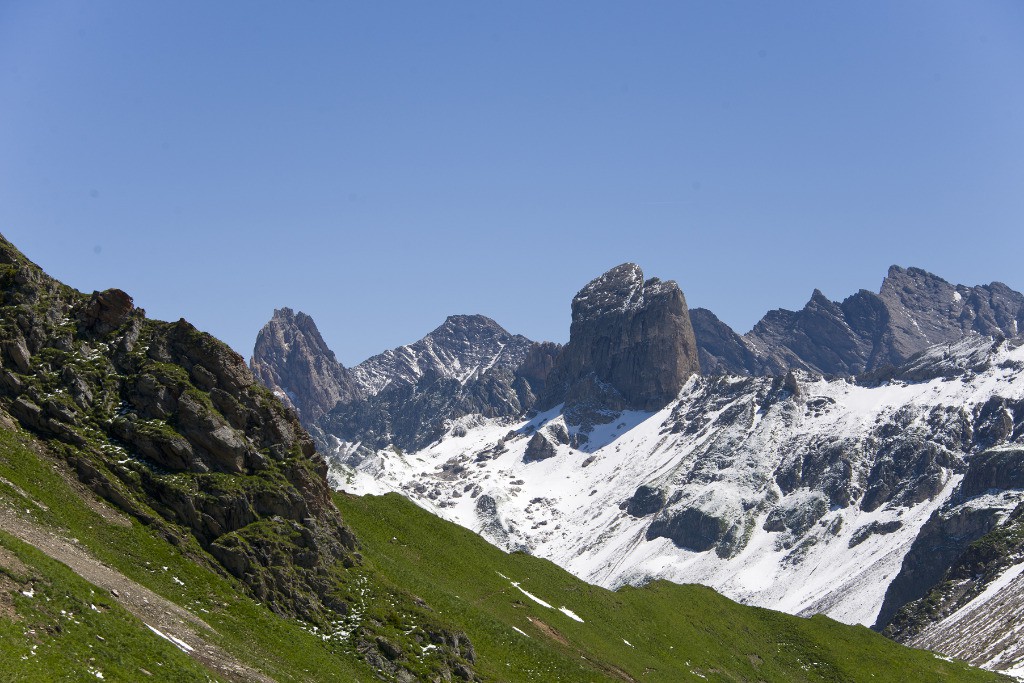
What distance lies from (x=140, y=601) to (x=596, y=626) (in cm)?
5147

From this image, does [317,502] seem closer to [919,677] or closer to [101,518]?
[101,518]

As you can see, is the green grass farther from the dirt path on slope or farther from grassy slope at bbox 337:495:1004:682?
grassy slope at bbox 337:495:1004:682

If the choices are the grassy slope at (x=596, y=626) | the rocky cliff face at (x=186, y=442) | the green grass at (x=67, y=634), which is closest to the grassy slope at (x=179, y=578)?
the rocky cliff face at (x=186, y=442)

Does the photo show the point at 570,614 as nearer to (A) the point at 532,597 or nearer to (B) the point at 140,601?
(A) the point at 532,597

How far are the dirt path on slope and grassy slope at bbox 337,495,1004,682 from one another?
20.1 metres

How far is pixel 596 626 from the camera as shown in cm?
9475

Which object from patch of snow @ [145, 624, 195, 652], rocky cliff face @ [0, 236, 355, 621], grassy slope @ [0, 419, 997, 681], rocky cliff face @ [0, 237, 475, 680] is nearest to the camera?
grassy slope @ [0, 419, 997, 681]

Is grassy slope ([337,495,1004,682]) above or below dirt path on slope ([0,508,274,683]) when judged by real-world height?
below

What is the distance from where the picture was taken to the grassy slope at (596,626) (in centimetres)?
7606

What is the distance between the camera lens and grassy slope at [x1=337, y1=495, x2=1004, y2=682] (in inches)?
2995

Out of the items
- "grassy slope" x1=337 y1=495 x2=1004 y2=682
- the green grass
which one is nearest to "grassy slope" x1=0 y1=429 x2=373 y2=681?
the green grass

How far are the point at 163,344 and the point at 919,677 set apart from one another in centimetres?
7533

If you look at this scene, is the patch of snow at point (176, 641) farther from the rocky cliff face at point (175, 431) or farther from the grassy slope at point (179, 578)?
the rocky cliff face at point (175, 431)

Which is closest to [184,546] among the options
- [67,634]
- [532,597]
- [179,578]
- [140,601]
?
[179,578]
